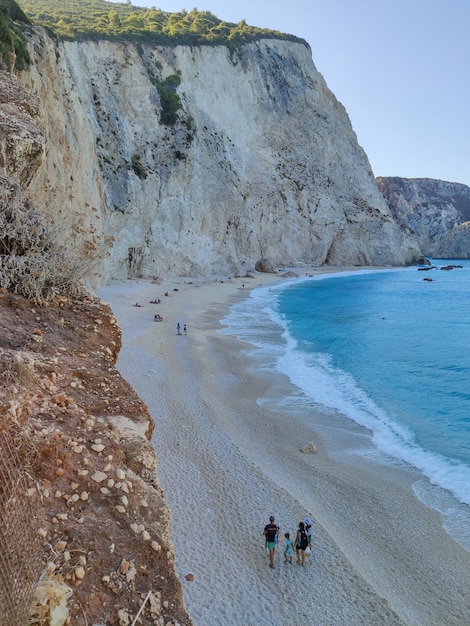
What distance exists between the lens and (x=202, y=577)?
7957 millimetres

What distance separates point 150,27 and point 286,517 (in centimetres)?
6509

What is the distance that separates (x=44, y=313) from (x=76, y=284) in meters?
1.10

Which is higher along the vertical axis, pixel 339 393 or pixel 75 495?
pixel 75 495

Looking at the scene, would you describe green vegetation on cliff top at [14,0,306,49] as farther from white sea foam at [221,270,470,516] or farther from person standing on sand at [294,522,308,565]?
person standing on sand at [294,522,308,565]

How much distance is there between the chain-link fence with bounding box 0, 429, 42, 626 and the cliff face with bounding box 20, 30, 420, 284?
17.6m

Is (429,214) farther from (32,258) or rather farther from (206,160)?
(32,258)

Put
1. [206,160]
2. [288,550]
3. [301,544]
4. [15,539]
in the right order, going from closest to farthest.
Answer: [15,539], [301,544], [288,550], [206,160]

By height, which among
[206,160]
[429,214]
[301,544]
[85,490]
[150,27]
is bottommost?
[301,544]

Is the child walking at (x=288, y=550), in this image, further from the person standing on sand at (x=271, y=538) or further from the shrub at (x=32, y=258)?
the shrub at (x=32, y=258)

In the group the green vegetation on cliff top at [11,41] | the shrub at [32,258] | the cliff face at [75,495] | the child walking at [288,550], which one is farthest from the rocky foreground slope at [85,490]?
the green vegetation on cliff top at [11,41]

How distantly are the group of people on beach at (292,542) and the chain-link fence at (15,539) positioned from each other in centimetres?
593

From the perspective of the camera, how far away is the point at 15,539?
10.2 ft

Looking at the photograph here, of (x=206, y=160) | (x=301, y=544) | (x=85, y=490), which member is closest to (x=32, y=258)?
(x=85, y=490)

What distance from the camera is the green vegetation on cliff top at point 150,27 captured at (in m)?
Answer: 45.1
